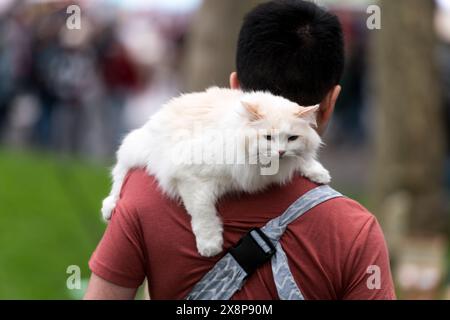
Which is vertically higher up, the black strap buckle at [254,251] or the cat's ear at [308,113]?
the cat's ear at [308,113]

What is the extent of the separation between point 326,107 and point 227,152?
409mm

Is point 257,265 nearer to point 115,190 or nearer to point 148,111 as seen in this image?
point 115,190

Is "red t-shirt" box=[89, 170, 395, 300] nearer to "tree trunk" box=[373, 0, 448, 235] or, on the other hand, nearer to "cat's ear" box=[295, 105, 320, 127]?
"cat's ear" box=[295, 105, 320, 127]

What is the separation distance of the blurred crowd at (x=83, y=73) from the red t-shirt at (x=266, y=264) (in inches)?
367

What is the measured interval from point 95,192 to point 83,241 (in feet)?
5.86

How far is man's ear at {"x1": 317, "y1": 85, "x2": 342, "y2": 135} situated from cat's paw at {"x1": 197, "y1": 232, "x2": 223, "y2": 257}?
1.72 feet

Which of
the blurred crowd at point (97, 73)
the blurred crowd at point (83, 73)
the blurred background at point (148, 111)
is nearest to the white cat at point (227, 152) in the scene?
the blurred background at point (148, 111)

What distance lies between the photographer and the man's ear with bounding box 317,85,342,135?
9.05 ft

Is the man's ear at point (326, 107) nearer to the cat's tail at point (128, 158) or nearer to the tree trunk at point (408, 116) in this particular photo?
the cat's tail at point (128, 158)

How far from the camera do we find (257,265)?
Result: 246 cm

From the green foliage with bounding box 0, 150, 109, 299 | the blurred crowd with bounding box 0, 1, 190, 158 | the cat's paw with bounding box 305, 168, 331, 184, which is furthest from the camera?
the blurred crowd with bounding box 0, 1, 190, 158

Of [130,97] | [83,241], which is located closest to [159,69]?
[130,97]

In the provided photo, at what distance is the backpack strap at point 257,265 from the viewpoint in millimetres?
2457

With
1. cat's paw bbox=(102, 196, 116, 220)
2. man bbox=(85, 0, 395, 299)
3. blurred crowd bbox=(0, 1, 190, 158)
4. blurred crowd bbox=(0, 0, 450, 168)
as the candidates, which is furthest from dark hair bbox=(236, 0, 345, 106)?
blurred crowd bbox=(0, 0, 450, 168)
